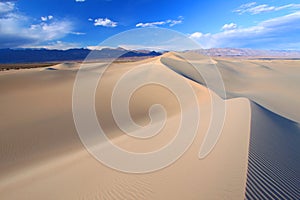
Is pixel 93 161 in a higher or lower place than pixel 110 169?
lower

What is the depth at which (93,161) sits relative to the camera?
7.47m

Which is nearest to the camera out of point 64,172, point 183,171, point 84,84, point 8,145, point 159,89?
point 183,171

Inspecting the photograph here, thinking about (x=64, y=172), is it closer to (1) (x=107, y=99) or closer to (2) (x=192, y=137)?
(2) (x=192, y=137)

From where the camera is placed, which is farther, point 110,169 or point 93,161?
point 93,161

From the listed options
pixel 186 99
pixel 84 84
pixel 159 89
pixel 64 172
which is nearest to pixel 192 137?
pixel 64 172

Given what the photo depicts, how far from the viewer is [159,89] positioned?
19609mm

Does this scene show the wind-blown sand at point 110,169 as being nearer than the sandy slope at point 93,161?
Yes

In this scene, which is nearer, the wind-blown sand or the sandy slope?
the wind-blown sand

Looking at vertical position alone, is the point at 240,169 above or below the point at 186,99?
above

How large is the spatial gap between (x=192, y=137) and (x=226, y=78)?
87.5 ft

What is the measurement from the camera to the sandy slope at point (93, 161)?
4.78m

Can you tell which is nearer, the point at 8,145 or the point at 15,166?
the point at 15,166

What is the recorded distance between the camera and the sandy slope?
4777 millimetres

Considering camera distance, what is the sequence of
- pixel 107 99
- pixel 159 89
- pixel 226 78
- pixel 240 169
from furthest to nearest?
1. pixel 226 78
2. pixel 159 89
3. pixel 107 99
4. pixel 240 169
